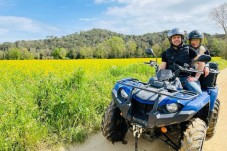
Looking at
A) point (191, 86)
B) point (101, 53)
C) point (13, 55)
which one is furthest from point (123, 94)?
point (101, 53)

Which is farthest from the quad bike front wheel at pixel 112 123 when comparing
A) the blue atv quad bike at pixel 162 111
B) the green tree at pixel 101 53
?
the green tree at pixel 101 53

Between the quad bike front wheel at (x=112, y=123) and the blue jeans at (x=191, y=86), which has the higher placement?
the blue jeans at (x=191, y=86)

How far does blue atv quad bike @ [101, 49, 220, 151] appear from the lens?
3240mm

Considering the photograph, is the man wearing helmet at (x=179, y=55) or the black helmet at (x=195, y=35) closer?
the man wearing helmet at (x=179, y=55)

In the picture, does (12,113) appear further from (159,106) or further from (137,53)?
(137,53)

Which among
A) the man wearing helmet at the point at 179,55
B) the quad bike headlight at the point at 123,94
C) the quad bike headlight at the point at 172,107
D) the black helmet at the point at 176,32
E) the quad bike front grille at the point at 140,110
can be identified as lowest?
the quad bike front grille at the point at 140,110

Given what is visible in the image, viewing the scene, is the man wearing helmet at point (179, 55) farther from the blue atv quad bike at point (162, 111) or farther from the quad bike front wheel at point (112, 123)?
the quad bike front wheel at point (112, 123)

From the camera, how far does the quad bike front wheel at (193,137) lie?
10.7ft

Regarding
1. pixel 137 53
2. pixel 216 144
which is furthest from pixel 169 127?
pixel 137 53

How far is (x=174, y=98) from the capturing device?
331cm

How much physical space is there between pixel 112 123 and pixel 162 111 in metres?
1.03

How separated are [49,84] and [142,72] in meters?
7.22

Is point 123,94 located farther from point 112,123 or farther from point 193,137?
point 193,137

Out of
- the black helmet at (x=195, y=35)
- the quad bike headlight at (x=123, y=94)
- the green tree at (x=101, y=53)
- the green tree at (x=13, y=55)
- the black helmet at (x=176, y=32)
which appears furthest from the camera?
the green tree at (x=101, y=53)
